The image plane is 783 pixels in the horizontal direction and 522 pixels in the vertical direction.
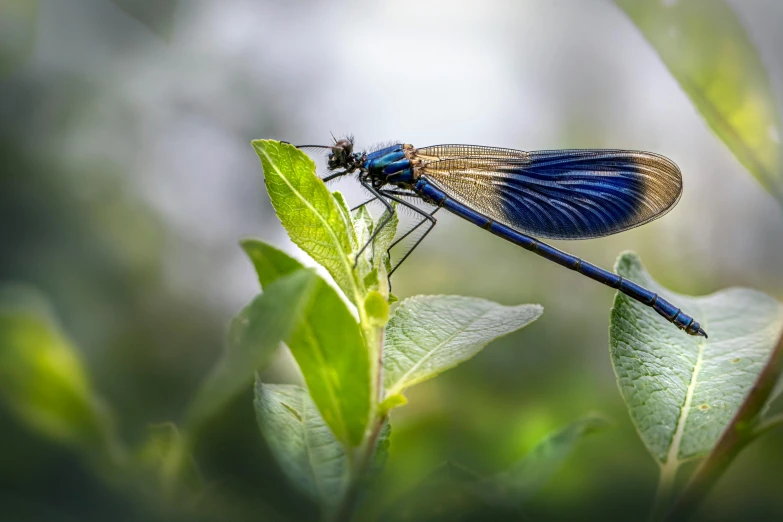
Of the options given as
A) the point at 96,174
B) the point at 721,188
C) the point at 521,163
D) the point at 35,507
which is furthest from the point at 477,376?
the point at 721,188

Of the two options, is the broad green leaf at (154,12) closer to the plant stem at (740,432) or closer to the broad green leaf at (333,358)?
the broad green leaf at (333,358)

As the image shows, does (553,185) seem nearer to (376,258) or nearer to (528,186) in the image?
(528,186)

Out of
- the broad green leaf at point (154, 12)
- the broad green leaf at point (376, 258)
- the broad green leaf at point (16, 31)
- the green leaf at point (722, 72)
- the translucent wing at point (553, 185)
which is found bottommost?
the broad green leaf at point (376, 258)

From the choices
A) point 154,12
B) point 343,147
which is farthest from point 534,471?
point 154,12

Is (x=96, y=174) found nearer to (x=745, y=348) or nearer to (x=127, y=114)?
(x=127, y=114)

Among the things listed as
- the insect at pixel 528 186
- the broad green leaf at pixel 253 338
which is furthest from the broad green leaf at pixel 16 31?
the broad green leaf at pixel 253 338
